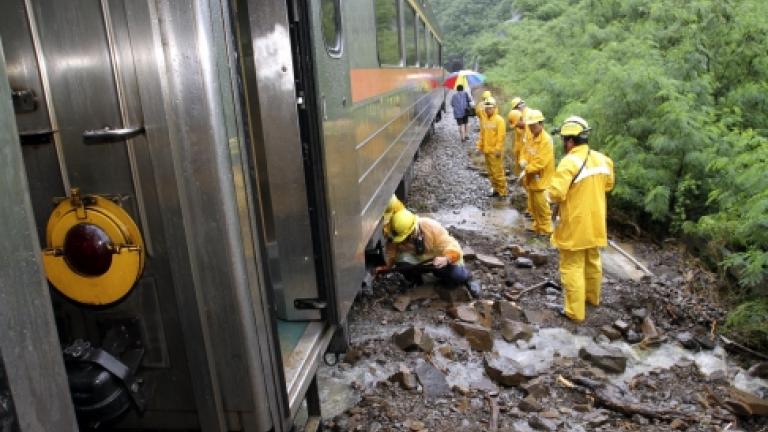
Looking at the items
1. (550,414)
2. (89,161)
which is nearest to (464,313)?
(550,414)

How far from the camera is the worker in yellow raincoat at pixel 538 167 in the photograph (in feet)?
22.1

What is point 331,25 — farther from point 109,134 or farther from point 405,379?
point 405,379

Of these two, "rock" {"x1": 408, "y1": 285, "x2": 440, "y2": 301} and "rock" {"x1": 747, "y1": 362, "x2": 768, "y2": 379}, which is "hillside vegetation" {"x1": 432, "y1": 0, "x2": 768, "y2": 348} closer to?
"rock" {"x1": 747, "y1": 362, "x2": 768, "y2": 379}

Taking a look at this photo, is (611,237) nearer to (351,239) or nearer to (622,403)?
(622,403)

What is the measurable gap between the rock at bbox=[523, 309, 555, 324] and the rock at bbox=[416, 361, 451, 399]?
49.5 inches

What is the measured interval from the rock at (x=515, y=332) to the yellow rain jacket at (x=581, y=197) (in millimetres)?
764

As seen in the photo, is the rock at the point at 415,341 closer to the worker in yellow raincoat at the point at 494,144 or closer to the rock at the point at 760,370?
the rock at the point at 760,370

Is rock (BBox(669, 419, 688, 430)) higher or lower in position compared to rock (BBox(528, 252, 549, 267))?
lower

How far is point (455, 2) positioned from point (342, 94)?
50113mm

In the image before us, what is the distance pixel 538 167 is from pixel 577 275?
246 cm

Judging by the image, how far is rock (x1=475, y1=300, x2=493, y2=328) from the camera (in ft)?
15.0

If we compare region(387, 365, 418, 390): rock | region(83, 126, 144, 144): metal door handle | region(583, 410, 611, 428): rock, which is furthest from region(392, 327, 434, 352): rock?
region(83, 126, 144, 144): metal door handle

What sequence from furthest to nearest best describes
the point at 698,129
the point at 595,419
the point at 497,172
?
1. the point at 497,172
2. the point at 698,129
3. the point at 595,419

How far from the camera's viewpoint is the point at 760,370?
3889 millimetres
